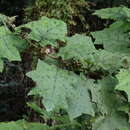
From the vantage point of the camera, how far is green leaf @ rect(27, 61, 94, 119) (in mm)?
1149

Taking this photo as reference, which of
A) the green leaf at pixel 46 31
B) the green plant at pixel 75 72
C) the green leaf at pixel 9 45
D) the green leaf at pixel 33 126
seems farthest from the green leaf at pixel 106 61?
the green leaf at pixel 33 126

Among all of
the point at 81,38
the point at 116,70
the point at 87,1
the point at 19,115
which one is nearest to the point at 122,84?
the point at 116,70

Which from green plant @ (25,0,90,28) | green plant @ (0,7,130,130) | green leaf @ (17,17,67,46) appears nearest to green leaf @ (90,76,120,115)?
green plant @ (0,7,130,130)

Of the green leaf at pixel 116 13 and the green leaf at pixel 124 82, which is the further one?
the green leaf at pixel 116 13

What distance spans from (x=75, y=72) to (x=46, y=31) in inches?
6.9

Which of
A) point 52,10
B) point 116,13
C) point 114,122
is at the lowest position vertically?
point 52,10

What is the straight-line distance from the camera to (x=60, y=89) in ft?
3.80

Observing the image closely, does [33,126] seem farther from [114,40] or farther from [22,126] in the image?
[114,40]

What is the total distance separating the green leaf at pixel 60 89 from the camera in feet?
3.77

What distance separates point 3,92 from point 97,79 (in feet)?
11.8

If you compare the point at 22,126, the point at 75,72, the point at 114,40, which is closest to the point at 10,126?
the point at 22,126

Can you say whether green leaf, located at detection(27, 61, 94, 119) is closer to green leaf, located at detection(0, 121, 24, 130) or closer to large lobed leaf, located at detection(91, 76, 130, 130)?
large lobed leaf, located at detection(91, 76, 130, 130)

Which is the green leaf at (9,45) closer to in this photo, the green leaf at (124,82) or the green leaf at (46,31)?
the green leaf at (46,31)

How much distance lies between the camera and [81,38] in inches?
53.1
